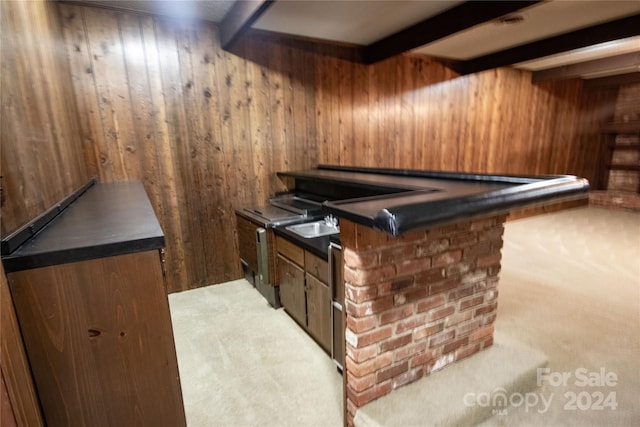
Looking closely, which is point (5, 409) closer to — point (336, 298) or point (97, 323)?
point (97, 323)

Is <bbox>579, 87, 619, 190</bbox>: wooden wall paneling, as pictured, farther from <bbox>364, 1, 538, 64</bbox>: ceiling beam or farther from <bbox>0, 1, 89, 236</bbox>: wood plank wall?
<bbox>0, 1, 89, 236</bbox>: wood plank wall

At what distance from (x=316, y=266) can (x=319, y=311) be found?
0.98 ft

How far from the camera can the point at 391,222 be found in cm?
100

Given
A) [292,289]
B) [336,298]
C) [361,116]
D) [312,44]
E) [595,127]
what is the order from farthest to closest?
[595,127], [361,116], [312,44], [292,289], [336,298]

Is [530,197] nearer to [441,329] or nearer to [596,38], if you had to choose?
[441,329]

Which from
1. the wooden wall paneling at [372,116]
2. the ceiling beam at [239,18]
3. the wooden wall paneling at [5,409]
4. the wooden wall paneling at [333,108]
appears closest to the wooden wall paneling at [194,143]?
the ceiling beam at [239,18]

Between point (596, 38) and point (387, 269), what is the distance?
3.66m

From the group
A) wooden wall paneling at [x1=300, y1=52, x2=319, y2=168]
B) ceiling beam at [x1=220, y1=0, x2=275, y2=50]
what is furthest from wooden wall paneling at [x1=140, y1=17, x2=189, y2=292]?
wooden wall paneling at [x1=300, y1=52, x2=319, y2=168]

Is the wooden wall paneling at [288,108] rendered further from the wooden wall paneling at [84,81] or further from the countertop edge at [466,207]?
the countertop edge at [466,207]

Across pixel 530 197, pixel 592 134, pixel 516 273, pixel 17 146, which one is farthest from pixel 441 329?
pixel 592 134

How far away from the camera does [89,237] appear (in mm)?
1044

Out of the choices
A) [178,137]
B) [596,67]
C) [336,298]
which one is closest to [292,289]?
[336,298]

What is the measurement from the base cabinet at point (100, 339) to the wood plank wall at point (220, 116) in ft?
6.71

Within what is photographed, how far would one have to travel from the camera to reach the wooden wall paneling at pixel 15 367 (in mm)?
777
